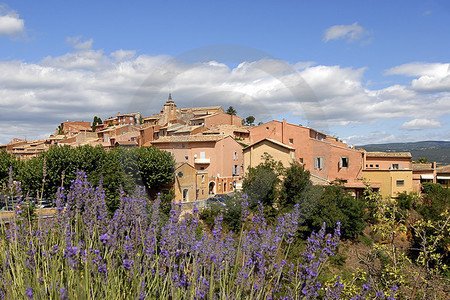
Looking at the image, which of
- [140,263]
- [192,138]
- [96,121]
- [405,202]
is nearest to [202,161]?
[192,138]

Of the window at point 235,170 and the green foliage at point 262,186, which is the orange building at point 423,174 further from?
the window at point 235,170

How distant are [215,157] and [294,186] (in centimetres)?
1022

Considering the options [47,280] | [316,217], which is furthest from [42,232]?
[316,217]

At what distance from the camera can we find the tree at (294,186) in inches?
883

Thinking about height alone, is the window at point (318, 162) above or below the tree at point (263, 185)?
above

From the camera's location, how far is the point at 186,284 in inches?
125

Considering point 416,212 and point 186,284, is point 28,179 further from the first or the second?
point 416,212

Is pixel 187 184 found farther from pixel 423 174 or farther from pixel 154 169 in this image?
pixel 423 174

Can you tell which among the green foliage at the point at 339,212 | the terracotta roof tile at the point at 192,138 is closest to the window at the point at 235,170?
the terracotta roof tile at the point at 192,138

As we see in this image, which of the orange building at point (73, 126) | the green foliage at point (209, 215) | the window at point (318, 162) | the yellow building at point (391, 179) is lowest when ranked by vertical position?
the green foliage at point (209, 215)

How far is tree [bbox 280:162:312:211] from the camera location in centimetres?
2242

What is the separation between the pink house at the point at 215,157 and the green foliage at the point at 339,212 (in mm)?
9478

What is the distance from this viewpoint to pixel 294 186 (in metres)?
22.5

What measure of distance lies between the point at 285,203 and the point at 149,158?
10735mm
